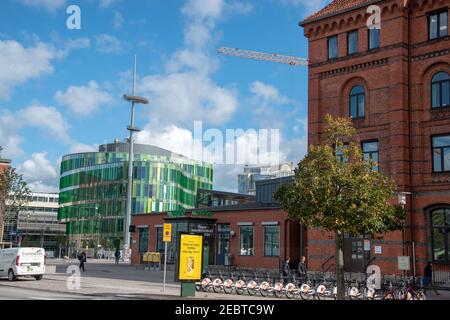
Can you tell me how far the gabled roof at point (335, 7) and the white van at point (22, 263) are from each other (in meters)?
22.1

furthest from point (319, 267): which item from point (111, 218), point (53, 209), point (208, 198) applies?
point (53, 209)

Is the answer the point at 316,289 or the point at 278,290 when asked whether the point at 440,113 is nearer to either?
the point at 316,289

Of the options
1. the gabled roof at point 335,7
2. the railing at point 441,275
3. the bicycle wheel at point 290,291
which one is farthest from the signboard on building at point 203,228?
the bicycle wheel at point 290,291

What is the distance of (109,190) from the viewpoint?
10738 cm

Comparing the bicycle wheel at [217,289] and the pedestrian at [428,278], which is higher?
the pedestrian at [428,278]

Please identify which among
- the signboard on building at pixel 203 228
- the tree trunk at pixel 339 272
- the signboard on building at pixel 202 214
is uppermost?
the signboard on building at pixel 202 214

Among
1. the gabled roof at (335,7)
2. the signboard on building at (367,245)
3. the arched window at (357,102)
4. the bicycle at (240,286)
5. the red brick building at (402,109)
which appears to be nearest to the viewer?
the bicycle at (240,286)

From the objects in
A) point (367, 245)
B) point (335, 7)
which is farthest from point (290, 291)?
point (335, 7)

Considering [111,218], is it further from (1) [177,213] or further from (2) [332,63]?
(2) [332,63]

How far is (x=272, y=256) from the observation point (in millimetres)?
41250

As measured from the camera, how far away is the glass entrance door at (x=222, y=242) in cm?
4522

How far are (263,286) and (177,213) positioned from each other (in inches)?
875

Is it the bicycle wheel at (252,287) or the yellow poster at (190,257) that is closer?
the yellow poster at (190,257)

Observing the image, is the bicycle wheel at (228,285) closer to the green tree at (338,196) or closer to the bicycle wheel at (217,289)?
the bicycle wheel at (217,289)
